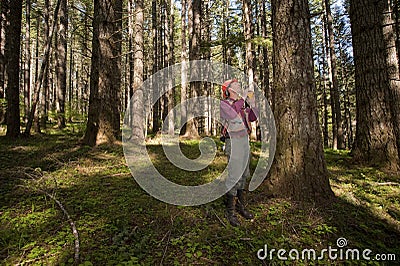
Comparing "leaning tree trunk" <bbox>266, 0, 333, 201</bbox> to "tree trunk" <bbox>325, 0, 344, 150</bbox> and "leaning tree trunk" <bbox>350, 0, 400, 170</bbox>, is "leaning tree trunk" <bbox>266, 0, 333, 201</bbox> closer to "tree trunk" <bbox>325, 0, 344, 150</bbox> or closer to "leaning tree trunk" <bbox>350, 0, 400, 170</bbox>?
"leaning tree trunk" <bbox>350, 0, 400, 170</bbox>

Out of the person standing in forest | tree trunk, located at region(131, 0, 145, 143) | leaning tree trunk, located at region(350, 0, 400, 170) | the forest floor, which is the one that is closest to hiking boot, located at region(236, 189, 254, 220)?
the person standing in forest

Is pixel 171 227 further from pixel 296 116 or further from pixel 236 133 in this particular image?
pixel 296 116

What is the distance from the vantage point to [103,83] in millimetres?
8188

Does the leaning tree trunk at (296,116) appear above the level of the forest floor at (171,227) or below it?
above

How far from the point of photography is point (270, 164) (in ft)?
16.1

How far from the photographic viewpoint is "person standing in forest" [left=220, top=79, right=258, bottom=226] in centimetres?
386

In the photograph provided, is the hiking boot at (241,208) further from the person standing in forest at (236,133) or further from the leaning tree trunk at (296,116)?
the leaning tree trunk at (296,116)

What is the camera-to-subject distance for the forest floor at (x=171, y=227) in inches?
117

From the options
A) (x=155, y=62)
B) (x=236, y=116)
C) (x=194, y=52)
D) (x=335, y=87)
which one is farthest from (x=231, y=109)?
(x=155, y=62)

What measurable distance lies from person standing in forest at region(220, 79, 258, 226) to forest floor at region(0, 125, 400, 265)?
44 centimetres

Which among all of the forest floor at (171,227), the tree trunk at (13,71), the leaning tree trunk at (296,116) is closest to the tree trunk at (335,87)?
the forest floor at (171,227)

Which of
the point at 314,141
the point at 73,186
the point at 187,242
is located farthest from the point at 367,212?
the point at 73,186

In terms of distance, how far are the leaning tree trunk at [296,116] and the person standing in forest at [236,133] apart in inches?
38.2

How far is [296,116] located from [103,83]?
6309mm
